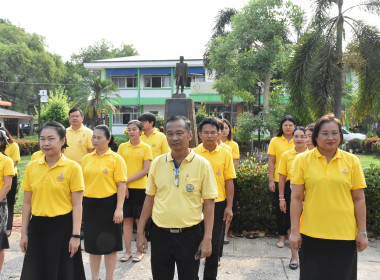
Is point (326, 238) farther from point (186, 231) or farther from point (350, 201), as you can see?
point (186, 231)

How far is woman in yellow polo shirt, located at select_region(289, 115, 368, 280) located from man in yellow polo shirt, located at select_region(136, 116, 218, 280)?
74 centimetres

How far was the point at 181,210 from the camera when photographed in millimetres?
2523

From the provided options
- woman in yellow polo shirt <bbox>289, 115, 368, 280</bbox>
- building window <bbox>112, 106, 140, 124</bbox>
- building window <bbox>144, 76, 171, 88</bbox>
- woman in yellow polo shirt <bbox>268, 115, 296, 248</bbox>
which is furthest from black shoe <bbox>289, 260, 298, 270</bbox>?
building window <bbox>112, 106, 140, 124</bbox>

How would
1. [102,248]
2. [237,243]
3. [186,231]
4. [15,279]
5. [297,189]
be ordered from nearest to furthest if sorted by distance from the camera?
[186,231]
[297,189]
[102,248]
[15,279]
[237,243]

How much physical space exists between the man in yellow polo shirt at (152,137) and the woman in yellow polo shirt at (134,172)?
0.58m

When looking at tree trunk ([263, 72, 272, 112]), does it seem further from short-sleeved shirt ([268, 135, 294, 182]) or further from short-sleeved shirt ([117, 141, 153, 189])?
short-sleeved shirt ([117, 141, 153, 189])

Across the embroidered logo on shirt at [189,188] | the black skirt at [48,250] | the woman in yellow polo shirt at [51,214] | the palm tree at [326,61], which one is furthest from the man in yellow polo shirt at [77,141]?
the palm tree at [326,61]

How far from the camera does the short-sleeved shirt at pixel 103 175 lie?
3.72m

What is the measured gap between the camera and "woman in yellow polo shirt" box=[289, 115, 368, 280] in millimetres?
2643

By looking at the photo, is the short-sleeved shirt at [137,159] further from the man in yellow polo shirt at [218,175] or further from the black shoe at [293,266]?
the black shoe at [293,266]

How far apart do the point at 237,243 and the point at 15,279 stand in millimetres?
2891

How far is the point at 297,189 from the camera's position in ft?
9.16

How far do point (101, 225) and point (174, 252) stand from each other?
4.74 feet

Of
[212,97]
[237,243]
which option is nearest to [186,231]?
[237,243]
